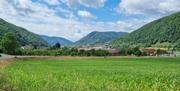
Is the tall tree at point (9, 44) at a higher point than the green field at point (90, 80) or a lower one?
higher

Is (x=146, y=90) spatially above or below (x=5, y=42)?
below

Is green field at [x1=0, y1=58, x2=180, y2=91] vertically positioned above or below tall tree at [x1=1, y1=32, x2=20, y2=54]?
below

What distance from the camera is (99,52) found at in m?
143

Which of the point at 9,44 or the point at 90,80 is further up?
the point at 9,44

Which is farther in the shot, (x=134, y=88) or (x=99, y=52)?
(x=99, y=52)

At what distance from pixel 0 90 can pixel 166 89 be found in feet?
27.5

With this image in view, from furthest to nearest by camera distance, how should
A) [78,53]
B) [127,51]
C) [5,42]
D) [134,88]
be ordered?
[127,51] < [78,53] < [5,42] < [134,88]

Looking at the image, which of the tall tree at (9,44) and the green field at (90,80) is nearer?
the green field at (90,80)

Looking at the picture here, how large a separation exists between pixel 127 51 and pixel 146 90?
13876cm

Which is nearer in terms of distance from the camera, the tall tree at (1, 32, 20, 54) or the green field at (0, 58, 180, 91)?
the green field at (0, 58, 180, 91)

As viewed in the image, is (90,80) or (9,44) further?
(9,44)

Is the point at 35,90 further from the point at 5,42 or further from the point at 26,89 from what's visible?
the point at 5,42

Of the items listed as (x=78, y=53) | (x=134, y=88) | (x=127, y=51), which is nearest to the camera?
(x=134, y=88)

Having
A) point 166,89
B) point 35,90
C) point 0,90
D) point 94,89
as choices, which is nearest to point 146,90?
point 166,89
